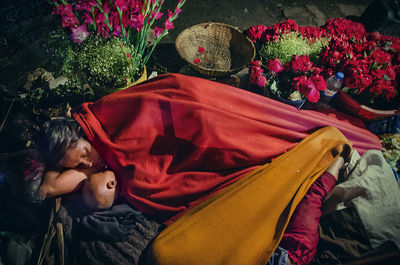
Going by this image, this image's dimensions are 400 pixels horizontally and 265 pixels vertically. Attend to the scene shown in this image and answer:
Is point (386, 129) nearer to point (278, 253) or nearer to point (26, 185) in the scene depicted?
point (278, 253)

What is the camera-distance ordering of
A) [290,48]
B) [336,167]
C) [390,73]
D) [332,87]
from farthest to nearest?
[290,48] < [332,87] < [390,73] < [336,167]

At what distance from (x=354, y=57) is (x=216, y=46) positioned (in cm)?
193

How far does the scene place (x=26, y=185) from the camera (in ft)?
5.92

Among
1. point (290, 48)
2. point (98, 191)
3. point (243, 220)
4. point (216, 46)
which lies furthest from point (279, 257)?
point (216, 46)

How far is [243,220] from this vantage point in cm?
179

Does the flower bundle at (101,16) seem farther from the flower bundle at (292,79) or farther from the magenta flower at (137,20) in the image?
the flower bundle at (292,79)

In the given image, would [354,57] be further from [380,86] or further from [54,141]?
[54,141]

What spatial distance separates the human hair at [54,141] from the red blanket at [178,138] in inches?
6.4

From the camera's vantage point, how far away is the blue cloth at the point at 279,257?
1815 millimetres

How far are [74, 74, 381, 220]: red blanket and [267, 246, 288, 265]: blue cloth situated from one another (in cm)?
73

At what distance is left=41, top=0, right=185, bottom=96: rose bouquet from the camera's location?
2090 mm

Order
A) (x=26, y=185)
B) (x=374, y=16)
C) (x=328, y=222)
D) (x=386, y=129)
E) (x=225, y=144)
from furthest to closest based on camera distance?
(x=374, y=16), (x=386, y=129), (x=328, y=222), (x=225, y=144), (x=26, y=185)

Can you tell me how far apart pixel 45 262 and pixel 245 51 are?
11.3 ft

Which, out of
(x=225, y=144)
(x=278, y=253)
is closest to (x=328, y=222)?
(x=278, y=253)
